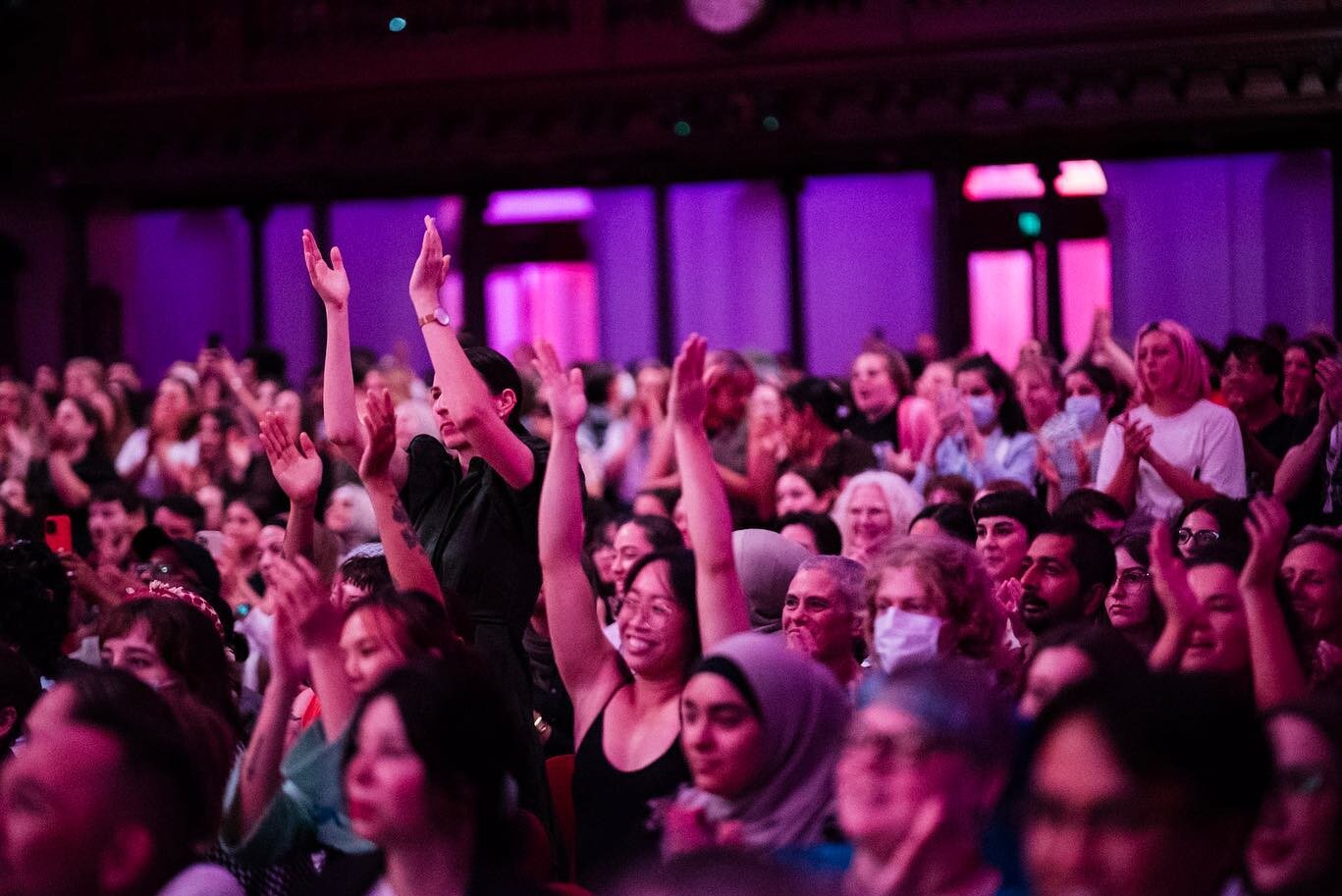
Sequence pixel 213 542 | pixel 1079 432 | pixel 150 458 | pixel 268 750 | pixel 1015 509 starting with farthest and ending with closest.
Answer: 1. pixel 150 458
2. pixel 1079 432
3. pixel 213 542
4. pixel 1015 509
5. pixel 268 750

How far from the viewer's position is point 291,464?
410 centimetres

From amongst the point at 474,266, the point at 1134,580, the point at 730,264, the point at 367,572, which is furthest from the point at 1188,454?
the point at 474,266

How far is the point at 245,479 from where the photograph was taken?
8391 millimetres

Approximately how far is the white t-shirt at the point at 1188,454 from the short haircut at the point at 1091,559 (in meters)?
1.47

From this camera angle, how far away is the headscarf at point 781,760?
2795mm

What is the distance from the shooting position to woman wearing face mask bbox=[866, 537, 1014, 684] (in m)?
3.50

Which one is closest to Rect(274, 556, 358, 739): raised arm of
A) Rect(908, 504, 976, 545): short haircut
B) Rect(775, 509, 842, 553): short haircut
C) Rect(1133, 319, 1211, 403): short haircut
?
Rect(908, 504, 976, 545): short haircut

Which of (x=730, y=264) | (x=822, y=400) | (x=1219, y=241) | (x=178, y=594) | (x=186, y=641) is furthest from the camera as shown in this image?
(x=730, y=264)

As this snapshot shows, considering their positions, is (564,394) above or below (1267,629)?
above

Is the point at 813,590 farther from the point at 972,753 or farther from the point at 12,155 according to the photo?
the point at 12,155

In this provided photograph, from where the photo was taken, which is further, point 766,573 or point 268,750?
point 766,573

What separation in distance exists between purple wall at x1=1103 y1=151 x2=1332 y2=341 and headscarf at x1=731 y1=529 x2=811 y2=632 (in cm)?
969

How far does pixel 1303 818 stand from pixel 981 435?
4.77 meters

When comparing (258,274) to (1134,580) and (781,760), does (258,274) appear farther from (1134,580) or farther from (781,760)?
(781,760)
